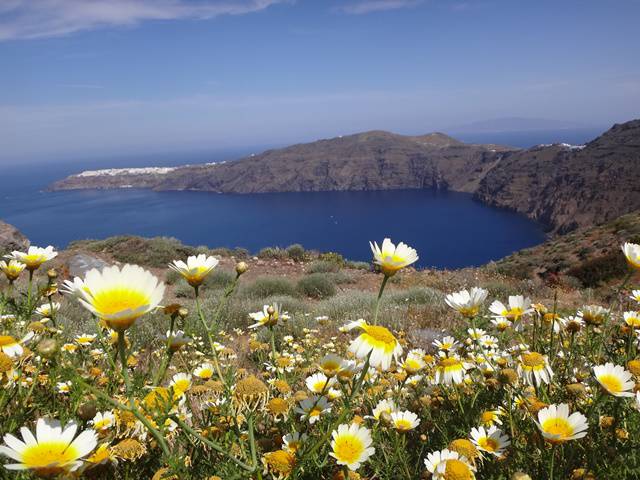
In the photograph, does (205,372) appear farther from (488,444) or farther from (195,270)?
(488,444)

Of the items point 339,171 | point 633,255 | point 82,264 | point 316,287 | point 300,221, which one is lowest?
point 300,221

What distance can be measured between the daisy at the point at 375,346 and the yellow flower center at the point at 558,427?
546mm

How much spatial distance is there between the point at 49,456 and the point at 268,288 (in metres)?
10.4

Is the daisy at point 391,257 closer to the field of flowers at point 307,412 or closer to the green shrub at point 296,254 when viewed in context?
the field of flowers at point 307,412

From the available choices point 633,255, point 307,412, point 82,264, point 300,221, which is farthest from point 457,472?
point 300,221

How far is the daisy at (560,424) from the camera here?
134cm

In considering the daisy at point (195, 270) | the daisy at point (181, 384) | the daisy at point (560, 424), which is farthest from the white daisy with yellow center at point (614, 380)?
the daisy at point (181, 384)

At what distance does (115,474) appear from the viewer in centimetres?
165

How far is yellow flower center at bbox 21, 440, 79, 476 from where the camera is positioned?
1.05 m

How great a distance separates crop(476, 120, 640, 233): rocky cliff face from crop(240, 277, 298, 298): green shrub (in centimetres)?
5906

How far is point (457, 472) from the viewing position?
55.7 inches

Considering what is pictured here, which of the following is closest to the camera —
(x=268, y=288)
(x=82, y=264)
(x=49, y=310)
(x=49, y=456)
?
(x=49, y=456)

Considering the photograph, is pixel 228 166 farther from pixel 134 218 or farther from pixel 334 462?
pixel 334 462

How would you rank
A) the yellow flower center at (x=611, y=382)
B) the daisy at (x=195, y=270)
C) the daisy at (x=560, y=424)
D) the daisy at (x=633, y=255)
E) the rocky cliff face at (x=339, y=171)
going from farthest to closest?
the rocky cliff face at (x=339, y=171), the daisy at (x=633, y=255), the daisy at (x=195, y=270), the yellow flower center at (x=611, y=382), the daisy at (x=560, y=424)
